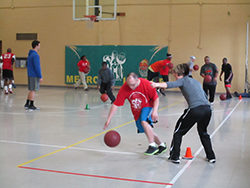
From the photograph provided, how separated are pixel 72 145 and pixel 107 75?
6.70 meters

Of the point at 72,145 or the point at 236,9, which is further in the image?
the point at 236,9

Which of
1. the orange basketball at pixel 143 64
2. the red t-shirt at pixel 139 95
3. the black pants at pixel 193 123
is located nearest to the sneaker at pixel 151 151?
the black pants at pixel 193 123

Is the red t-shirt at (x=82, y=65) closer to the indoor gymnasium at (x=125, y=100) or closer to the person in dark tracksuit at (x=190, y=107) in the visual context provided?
the indoor gymnasium at (x=125, y=100)

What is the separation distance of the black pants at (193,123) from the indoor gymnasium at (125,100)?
0.02m

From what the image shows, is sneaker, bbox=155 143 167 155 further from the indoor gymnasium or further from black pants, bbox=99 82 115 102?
black pants, bbox=99 82 115 102

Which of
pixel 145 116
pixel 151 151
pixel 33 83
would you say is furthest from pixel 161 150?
pixel 33 83

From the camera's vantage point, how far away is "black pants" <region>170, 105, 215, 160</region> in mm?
5410

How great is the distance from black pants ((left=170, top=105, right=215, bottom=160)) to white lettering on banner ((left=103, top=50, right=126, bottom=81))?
50.1ft

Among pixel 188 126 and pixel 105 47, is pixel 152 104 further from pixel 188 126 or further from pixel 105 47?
pixel 105 47

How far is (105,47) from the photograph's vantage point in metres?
20.8

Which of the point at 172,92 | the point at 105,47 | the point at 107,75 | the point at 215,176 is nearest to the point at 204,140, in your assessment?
the point at 215,176

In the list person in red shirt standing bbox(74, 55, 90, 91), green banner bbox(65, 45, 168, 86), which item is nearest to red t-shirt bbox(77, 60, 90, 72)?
person in red shirt standing bbox(74, 55, 90, 91)

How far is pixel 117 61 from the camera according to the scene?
20750 mm

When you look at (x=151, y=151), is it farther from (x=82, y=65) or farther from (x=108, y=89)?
(x=82, y=65)
